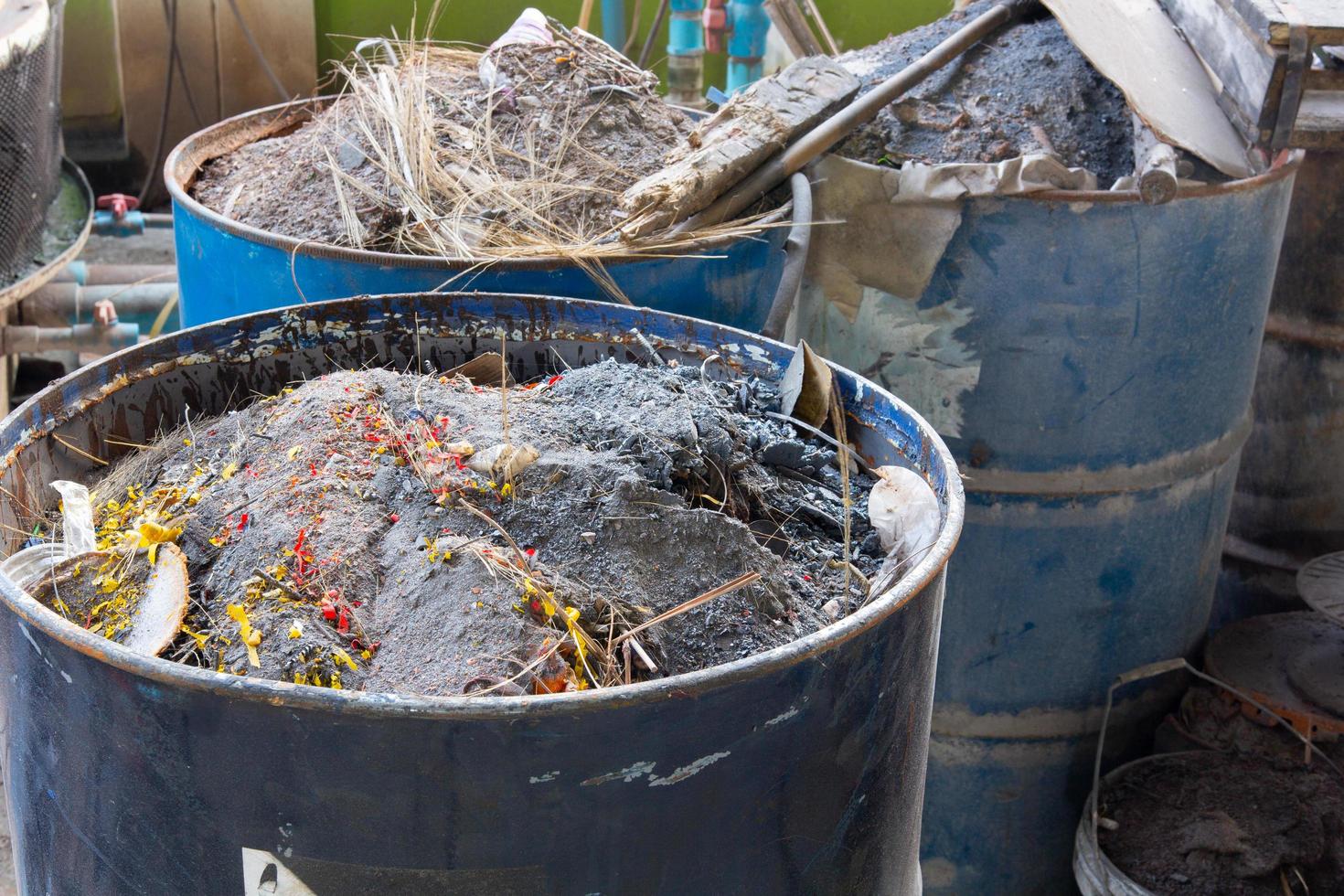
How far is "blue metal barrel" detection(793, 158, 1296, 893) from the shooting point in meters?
2.42

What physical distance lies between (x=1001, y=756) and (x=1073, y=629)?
365 mm

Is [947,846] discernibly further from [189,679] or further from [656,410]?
[189,679]

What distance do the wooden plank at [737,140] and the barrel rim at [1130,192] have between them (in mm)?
136

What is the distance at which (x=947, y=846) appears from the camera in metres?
3.04

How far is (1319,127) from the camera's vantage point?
235 cm

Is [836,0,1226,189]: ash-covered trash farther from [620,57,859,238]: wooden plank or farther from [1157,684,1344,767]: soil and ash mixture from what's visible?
[1157,684,1344,767]: soil and ash mixture

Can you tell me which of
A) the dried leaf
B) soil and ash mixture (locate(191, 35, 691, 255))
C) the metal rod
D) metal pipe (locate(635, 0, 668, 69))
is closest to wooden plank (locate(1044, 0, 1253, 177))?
soil and ash mixture (locate(191, 35, 691, 255))

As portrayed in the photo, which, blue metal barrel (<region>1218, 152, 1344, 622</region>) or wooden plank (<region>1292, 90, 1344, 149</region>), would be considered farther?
blue metal barrel (<region>1218, 152, 1344, 622</region>)

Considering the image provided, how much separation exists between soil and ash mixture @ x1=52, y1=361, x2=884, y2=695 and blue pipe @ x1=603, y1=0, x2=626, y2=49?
3.72 m

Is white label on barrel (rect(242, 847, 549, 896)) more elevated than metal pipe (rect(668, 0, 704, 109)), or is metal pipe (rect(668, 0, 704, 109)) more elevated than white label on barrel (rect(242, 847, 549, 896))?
metal pipe (rect(668, 0, 704, 109))

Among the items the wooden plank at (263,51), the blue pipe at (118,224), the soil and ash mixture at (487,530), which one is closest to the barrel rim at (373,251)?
the soil and ash mixture at (487,530)

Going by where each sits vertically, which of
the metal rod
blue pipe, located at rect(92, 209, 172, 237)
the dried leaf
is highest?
the dried leaf

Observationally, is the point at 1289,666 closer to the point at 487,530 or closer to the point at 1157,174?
the point at 1157,174

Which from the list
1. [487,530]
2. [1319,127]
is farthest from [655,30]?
[487,530]
